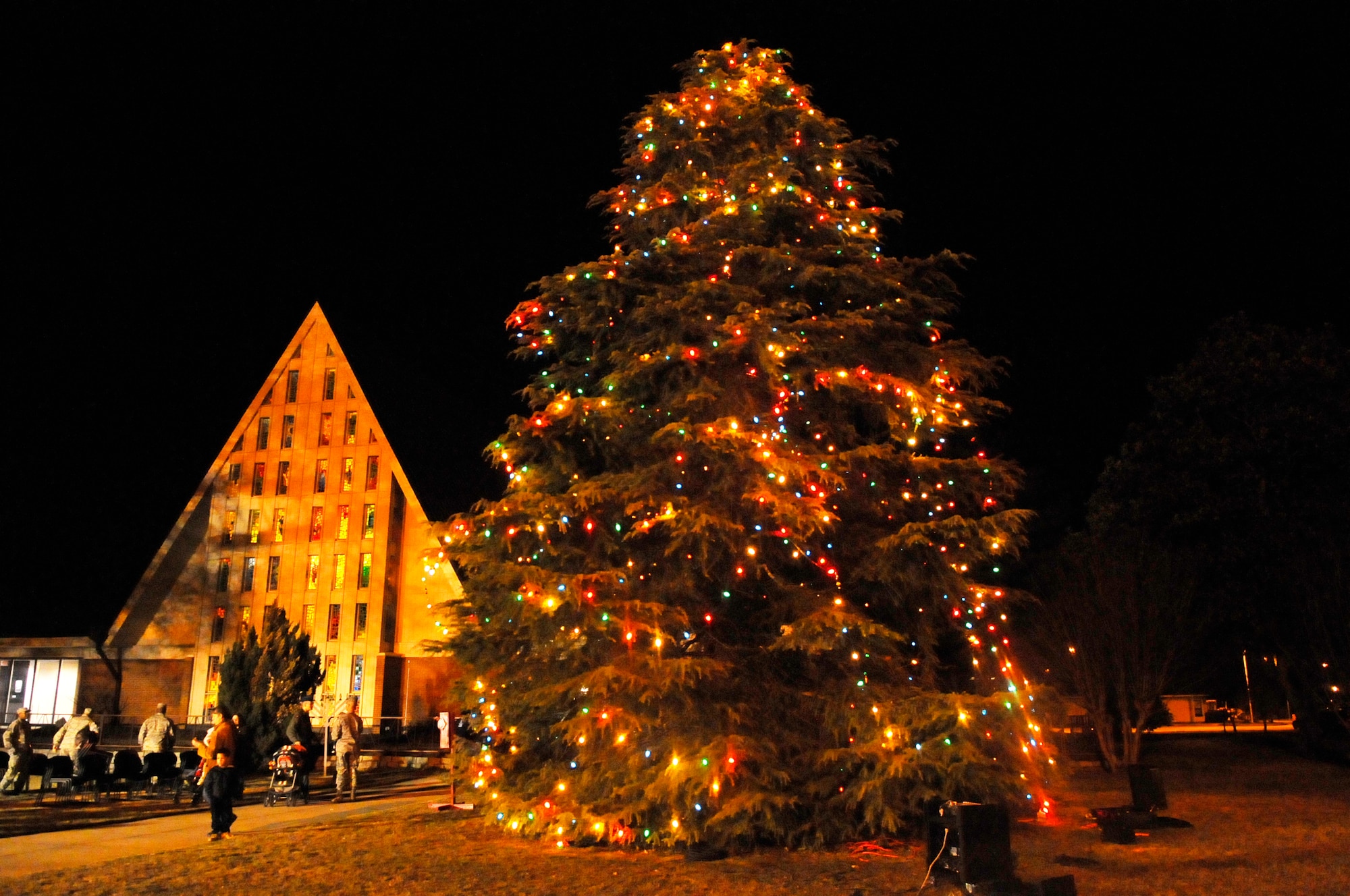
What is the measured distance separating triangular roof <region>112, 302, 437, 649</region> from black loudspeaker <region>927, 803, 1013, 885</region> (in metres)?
34.1

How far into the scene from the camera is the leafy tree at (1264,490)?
21641 millimetres

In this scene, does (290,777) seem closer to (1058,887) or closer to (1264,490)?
(1058,887)

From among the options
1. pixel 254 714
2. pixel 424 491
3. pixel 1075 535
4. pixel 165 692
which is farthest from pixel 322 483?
pixel 1075 535

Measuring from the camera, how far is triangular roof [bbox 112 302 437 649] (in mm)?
40188

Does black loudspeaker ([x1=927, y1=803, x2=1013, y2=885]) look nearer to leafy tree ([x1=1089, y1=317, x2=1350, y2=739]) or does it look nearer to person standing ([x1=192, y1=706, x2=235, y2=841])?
person standing ([x1=192, y1=706, x2=235, y2=841])

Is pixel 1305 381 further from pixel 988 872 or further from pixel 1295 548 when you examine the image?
pixel 988 872

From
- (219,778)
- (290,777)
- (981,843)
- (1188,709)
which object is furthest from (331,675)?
(1188,709)

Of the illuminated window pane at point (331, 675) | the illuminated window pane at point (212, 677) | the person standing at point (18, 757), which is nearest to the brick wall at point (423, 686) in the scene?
the illuminated window pane at point (331, 675)

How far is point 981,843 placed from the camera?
28.2 ft

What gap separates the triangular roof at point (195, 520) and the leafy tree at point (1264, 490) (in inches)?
1101

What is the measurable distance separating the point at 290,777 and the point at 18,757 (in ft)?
15.3

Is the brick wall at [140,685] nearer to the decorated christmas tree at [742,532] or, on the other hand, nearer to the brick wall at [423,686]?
the brick wall at [423,686]

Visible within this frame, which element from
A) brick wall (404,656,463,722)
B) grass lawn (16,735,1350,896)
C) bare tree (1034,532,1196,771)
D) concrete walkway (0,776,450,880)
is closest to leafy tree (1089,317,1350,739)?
bare tree (1034,532,1196,771)

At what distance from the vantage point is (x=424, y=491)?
38.9 metres
